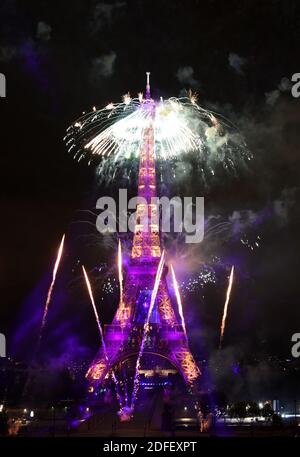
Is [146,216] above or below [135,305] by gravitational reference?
above
